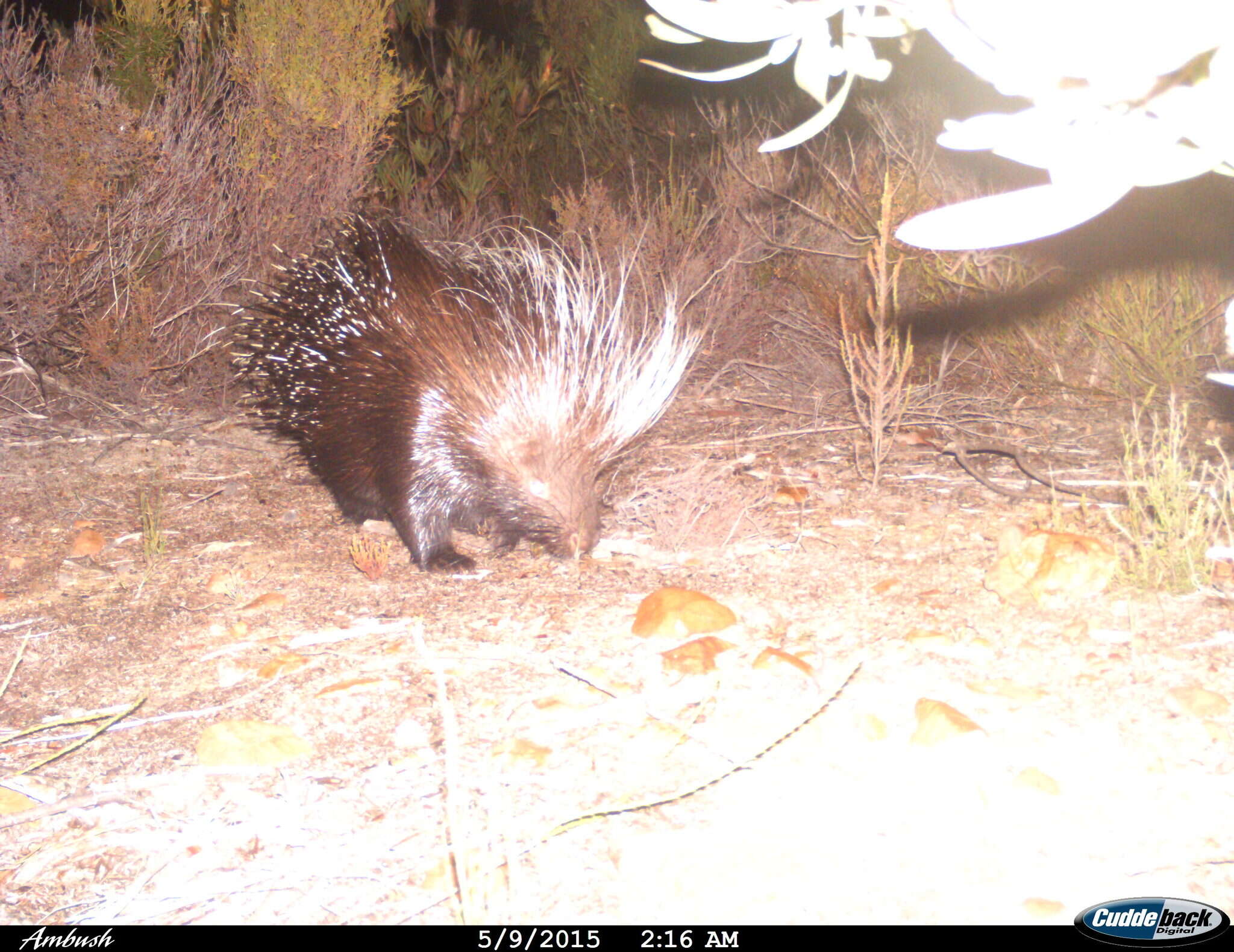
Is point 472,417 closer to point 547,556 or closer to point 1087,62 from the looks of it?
point 547,556

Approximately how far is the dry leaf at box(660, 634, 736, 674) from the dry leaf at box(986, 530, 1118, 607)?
672 millimetres

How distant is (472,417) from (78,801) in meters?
1.41

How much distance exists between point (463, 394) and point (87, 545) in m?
1.15

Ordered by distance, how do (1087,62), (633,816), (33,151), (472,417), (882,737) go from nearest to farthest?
(1087,62), (633,816), (882,737), (472,417), (33,151)

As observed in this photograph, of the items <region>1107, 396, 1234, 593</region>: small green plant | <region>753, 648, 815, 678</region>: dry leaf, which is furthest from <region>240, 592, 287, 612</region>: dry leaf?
<region>1107, 396, 1234, 593</region>: small green plant

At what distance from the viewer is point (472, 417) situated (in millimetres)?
2719

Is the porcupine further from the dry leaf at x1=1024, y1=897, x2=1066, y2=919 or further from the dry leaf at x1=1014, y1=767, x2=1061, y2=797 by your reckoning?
the dry leaf at x1=1024, y1=897, x2=1066, y2=919

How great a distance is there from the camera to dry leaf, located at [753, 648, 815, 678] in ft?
6.41

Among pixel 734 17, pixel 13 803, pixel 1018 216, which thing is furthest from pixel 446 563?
pixel 1018 216

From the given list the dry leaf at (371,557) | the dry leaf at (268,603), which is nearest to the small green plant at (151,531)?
the dry leaf at (268,603)

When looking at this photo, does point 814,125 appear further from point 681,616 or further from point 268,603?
point 268,603

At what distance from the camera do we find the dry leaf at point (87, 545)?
2.74 metres

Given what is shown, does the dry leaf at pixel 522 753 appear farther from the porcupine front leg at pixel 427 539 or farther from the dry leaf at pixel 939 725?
the porcupine front leg at pixel 427 539

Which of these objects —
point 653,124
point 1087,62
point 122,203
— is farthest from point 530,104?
point 1087,62
